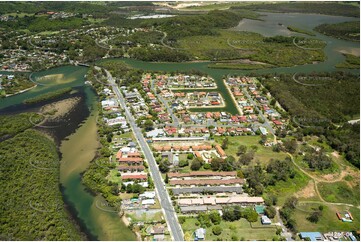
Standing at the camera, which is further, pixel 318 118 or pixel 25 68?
pixel 25 68

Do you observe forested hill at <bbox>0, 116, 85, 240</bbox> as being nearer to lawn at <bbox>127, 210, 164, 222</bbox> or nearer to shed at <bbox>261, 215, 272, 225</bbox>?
lawn at <bbox>127, 210, 164, 222</bbox>

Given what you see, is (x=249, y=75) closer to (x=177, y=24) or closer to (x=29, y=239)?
(x=177, y=24)

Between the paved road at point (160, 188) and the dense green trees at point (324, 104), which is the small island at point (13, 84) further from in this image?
the dense green trees at point (324, 104)

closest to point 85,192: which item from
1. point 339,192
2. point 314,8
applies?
point 339,192

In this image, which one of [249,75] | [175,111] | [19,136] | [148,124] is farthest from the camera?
[249,75]

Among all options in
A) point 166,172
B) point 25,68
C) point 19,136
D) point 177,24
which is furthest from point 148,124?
point 177,24

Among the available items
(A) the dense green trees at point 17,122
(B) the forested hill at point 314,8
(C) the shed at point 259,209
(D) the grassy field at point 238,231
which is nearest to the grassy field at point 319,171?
(C) the shed at point 259,209

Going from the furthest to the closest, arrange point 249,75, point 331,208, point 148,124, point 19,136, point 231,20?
point 231,20, point 249,75, point 148,124, point 19,136, point 331,208
